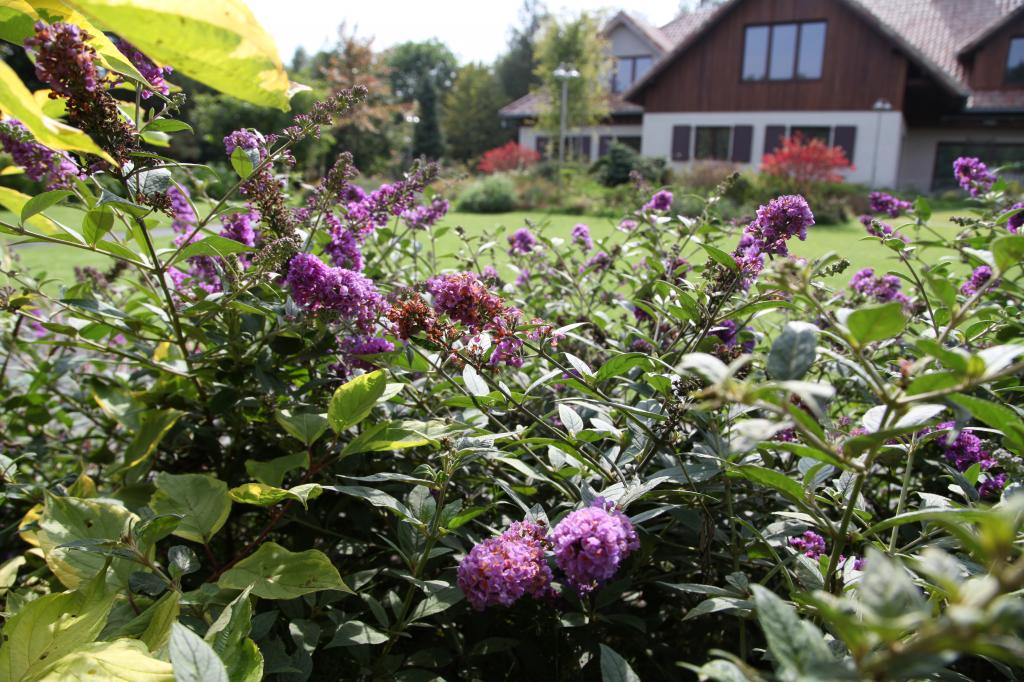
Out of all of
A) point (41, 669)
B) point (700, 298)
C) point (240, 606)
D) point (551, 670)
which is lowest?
point (551, 670)

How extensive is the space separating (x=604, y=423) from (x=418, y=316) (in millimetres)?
392

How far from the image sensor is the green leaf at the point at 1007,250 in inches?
27.7

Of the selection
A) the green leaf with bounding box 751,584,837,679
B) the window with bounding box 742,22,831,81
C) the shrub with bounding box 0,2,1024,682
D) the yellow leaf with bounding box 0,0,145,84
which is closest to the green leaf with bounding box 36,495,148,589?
the shrub with bounding box 0,2,1024,682

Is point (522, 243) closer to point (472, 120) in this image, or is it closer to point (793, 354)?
point (793, 354)

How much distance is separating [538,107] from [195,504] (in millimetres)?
26211

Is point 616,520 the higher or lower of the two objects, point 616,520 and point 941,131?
the lower

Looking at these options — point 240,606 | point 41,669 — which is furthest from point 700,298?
point 41,669

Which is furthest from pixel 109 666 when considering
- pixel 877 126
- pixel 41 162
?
pixel 877 126

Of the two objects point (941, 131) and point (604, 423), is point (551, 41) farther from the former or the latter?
point (604, 423)

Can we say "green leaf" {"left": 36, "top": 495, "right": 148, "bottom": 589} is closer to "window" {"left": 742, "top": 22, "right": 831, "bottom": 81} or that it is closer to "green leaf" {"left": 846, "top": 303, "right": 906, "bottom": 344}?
"green leaf" {"left": 846, "top": 303, "right": 906, "bottom": 344}

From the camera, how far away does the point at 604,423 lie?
1.29 metres

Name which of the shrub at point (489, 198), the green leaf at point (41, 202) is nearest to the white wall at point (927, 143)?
the shrub at point (489, 198)

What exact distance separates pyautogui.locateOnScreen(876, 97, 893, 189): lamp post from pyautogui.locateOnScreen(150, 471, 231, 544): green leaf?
20.9m

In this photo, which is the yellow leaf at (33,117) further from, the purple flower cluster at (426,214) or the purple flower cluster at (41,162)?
the purple flower cluster at (426,214)
